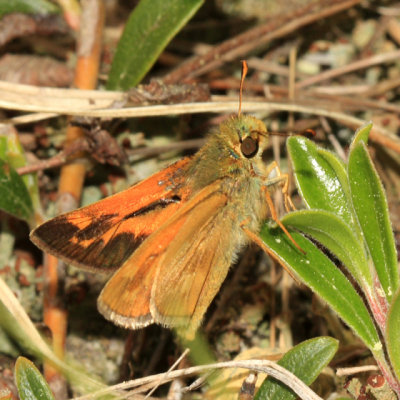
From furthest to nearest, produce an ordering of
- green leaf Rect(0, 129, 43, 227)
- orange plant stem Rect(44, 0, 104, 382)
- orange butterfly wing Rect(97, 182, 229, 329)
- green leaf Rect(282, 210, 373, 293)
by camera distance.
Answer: green leaf Rect(0, 129, 43, 227) → orange plant stem Rect(44, 0, 104, 382) → orange butterfly wing Rect(97, 182, 229, 329) → green leaf Rect(282, 210, 373, 293)

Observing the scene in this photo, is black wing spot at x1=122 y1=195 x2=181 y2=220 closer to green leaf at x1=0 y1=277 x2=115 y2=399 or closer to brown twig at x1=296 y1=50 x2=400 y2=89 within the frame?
green leaf at x1=0 y1=277 x2=115 y2=399

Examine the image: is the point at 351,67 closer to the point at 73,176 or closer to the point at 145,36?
the point at 145,36

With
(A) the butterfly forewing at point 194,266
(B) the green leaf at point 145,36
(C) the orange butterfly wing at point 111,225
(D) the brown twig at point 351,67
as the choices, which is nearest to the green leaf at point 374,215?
(A) the butterfly forewing at point 194,266

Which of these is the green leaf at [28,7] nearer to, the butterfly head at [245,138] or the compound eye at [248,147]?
the butterfly head at [245,138]

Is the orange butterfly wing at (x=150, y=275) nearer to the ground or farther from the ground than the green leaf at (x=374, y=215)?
nearer to the ground

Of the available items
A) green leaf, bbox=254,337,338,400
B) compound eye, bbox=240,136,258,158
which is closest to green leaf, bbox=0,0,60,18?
compound eye, bbox=240,136,258,158

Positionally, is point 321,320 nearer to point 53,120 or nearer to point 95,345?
point 95,345
